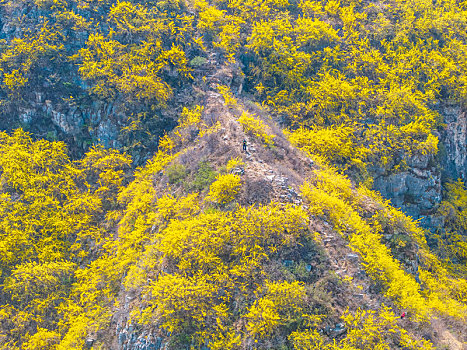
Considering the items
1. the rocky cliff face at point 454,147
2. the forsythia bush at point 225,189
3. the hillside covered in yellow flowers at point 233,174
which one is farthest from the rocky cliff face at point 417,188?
the forsythia bush at point 225,189

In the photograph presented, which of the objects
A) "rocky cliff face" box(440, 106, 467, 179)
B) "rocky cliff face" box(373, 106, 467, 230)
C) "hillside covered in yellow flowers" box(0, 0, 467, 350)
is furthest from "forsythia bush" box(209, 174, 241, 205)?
"rocky cliff face" box(440, 106, 467, 179)

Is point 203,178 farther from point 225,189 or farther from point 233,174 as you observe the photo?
point 225,189

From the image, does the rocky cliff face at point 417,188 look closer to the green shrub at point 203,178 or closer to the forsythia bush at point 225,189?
the forsythia bush at point 225,189

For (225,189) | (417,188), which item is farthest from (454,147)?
(225,189)

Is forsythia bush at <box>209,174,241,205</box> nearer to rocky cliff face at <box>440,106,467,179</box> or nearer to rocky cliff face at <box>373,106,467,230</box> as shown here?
rocky cliff face at <box>373,106,467,230</box>

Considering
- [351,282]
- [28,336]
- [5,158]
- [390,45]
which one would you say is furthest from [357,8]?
[28,336]

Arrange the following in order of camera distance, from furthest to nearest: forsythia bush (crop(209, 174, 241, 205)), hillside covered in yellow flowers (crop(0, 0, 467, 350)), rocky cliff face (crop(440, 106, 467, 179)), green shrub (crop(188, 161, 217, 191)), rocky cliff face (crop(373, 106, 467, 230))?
rocky cliff face (crop(440, 106, 467, 179)) → rocky cliff face (crop(373, 106, 467, 230)) → green shrub (crop(188, 161, 217, 191)) → forsythia bush (crop(209, 174, 241, 205)) → hillside covered in yellow flowers (crop(0, 0, 467, 350))

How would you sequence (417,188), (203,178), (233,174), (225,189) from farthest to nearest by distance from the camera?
1. (417,188)
2. (203,178)
3. (233,174)
4. (225,189)

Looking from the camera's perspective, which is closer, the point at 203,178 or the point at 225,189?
the point at 225,189

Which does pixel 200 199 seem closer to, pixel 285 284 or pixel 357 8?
pixel 285 284
